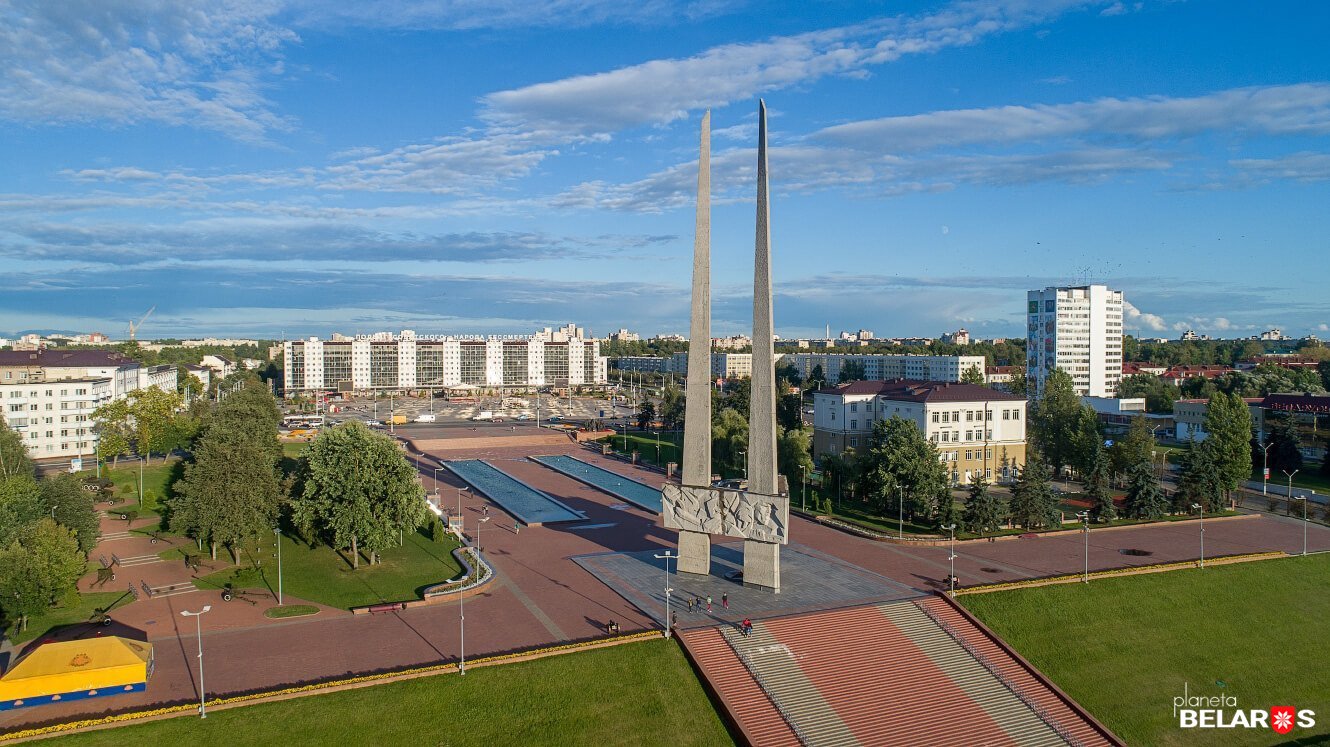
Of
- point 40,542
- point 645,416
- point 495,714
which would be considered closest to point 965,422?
point 645,416

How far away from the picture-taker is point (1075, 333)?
12194 centimetres

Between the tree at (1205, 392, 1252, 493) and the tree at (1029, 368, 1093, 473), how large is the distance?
7.90 metres

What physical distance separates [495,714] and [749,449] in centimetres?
1423

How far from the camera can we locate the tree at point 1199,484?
4984 cm

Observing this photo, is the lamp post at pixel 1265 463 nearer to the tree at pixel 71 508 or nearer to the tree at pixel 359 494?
the tree at pixel 359 494

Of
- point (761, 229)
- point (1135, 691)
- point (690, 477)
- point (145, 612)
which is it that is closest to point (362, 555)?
point (145, 612)

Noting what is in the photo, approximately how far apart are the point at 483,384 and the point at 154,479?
130m

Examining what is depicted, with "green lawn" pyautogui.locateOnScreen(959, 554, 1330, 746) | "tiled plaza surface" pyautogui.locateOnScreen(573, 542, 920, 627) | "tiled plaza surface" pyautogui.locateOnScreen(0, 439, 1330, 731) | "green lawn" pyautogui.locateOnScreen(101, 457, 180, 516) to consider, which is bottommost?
"green lawn" pyautogui.locateOnScreen(959, 554, 1330, 746)

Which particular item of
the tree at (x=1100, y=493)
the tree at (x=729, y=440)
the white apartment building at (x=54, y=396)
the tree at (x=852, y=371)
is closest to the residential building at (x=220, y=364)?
the white apartment building at (x=54, y=396)

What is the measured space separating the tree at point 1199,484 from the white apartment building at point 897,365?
283ft

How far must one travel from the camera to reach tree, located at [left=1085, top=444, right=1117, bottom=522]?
4759 centimetres

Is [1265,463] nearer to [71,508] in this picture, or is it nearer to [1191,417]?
[1191,417]

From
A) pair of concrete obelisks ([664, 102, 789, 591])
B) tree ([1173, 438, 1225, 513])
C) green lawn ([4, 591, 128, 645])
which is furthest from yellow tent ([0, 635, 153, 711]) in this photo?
tree ([1173, 438, 1225, 513])

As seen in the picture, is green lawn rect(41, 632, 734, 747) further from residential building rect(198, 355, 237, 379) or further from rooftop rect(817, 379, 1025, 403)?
residential building rect(198, 355, 237, 379)
